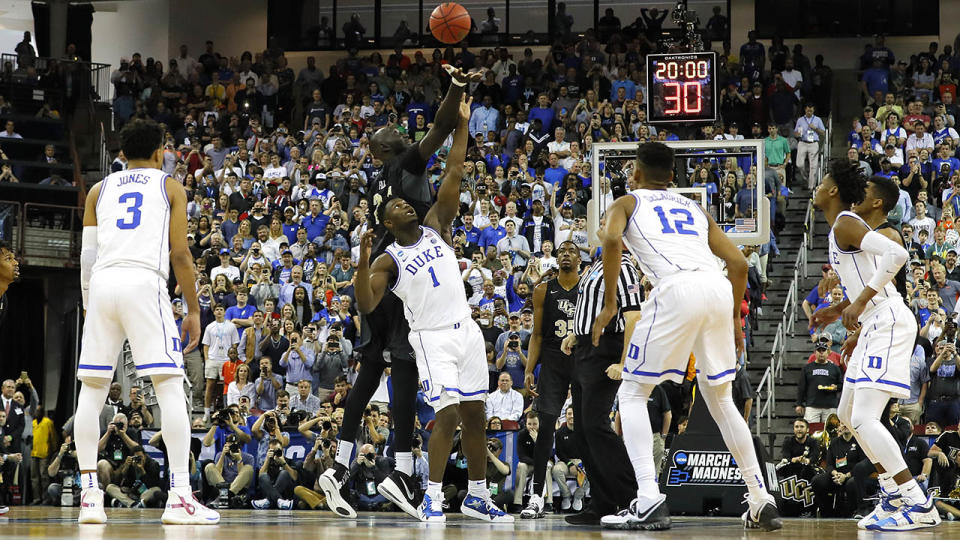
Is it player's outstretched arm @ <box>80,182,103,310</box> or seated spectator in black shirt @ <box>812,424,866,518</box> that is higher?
player's outstretched arm @ <box>80,182,103,310</box>

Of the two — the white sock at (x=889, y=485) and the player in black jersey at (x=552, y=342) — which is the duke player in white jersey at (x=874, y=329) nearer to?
the white sock at (x=889, y=485)

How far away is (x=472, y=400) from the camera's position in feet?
28.7

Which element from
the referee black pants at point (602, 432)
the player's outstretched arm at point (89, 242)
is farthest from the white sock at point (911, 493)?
the player's outstretched arm at point (89, 242)

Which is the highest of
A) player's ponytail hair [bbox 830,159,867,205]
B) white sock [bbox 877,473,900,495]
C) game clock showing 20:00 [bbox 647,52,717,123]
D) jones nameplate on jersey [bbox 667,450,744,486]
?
game clock showing 20:00 [bbox 647,52,717,123]

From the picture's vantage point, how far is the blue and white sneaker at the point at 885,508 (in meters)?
8.03

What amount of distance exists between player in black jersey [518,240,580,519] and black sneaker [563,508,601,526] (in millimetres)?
1939

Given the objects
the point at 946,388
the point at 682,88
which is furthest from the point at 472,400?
the point at 946,388

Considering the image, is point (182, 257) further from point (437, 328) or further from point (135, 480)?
point (135, 480)

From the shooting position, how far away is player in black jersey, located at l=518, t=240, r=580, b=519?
34.9 ft

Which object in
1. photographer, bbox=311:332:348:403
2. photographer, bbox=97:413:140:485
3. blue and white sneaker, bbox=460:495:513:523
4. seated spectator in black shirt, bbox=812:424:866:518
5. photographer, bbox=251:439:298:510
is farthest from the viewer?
photographer, bbox=311:332:348:403

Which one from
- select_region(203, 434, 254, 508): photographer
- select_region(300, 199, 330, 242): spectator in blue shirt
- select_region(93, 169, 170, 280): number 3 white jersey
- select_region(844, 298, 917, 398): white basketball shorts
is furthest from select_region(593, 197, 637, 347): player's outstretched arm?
select_region(300, 199, 330, 242): spectator in blue shirt

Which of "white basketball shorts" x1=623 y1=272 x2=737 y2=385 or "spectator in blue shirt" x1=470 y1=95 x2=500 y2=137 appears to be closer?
"white basketball shorts" x1=623 y1=272 x2=737 y2=385

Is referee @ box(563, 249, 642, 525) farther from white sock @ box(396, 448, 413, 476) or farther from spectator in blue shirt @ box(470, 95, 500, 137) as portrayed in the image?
spectator in blue shirt @ box(470, 95, 500, 137)

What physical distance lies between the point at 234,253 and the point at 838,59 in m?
14.9
